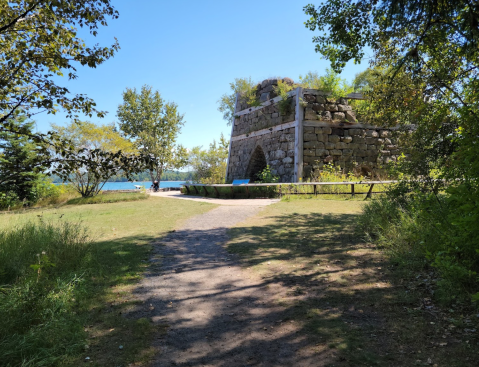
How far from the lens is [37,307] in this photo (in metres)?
3.07

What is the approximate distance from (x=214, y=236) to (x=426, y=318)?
15.0ft

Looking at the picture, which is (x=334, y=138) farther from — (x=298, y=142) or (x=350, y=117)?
(x=298, y=142)

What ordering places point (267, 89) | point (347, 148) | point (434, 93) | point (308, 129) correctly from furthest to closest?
point (267, 89)
point (347, 148)
point (308, 129)
point (434, 93)

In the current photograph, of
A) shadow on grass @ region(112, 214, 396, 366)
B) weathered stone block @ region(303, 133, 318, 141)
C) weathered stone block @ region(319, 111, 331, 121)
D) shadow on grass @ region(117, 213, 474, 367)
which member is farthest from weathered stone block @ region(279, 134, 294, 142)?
shadow on grass @ region(117, 213, 474, 367)

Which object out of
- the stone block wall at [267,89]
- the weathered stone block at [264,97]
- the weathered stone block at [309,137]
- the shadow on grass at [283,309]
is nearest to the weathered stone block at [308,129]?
the weathered stone block at [309,137]

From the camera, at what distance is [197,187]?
19.1m

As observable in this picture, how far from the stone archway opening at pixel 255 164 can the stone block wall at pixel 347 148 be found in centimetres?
423

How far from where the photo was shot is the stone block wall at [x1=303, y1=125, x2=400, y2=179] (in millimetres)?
14922

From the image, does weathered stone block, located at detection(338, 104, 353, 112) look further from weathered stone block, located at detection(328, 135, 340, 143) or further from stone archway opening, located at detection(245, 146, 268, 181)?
stone archway opening, located at detection(245, 146, 268, 181)

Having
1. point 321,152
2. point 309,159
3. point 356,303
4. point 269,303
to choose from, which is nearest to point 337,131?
point 321,152

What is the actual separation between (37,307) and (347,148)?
14418 millimetres

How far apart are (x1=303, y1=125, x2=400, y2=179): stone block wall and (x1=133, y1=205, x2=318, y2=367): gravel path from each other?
33.6ft

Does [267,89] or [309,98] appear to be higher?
[267,89]

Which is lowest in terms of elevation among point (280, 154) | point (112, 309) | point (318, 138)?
point (112, 309)
